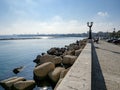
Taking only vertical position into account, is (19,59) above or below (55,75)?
below

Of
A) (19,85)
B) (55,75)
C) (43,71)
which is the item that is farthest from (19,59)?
(19,85)

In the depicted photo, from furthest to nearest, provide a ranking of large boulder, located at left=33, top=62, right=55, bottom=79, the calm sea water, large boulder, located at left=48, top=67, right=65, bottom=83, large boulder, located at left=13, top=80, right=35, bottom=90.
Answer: the calm sea water, large boulder, located at left=33, top=62, right=55, bottom=79, large boulder, located at left=48, top=67, right=65, bottom=83, large boulder, located at left=13, top=80, right=35, bottom=90

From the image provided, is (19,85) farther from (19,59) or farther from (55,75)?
(19,59)

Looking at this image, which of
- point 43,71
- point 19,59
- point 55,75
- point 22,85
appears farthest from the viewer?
point 19,59

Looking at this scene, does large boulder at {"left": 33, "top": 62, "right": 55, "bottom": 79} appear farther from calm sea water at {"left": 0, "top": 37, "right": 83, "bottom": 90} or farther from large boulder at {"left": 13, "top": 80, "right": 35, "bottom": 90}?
calm sea water at {"left": 0, "top": 37, "right": 83, "bottom": 90}

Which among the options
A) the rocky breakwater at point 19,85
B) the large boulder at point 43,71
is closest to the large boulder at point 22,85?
the rocky breakwater at point 19,85

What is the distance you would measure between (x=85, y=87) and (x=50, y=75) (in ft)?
18.0

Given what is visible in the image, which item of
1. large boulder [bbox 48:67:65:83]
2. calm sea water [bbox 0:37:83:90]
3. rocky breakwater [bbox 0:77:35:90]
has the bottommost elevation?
calm sea water [bbox 0:37:83:90]

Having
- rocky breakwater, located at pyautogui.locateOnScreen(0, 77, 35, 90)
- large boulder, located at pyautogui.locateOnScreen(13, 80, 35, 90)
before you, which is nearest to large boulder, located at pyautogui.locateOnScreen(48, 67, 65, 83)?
rocky breakwater, located at pyautogui.locateOnScreen(0, 77, 35, 90)

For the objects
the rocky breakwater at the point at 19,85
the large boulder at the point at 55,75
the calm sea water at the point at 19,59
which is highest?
the large boulder at the point at 55,75

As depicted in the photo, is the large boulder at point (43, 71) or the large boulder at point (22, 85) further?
the large boulder at point (43, 71)

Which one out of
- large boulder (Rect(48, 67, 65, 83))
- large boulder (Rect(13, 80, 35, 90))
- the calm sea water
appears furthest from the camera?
the calm sea water

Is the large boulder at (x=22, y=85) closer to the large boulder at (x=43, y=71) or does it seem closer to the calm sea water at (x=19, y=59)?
the large boulder at (x=43, y=71)

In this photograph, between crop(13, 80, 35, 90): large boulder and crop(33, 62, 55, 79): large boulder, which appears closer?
crop(13, 80, 35, 90): large boulder
